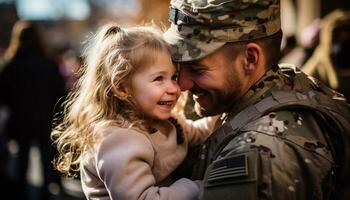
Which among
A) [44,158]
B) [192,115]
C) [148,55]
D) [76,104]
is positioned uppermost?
[148,55]

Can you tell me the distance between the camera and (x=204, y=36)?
209 cm

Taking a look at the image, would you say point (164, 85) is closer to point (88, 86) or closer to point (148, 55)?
point (148, 55)

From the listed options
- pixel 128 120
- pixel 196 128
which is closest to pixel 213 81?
Result: pixel 128 120

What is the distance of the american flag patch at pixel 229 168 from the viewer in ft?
→ 5.92

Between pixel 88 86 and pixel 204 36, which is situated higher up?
pixel 204 36

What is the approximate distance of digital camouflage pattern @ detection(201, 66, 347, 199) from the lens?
1805 millimetres

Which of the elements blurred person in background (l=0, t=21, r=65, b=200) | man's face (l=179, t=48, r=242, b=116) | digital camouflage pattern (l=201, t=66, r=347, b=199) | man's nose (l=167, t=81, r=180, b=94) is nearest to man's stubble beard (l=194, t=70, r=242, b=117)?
man's face (l=179, t=48, r=242, b=116)

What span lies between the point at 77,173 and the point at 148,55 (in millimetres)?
780

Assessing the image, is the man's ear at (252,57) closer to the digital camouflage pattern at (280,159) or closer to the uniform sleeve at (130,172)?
the digital camouflage pattern at (280,159)

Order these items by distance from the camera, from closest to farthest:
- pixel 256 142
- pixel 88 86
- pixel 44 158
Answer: pixel 256 142 → pixel 88 86 → pixel 44 158

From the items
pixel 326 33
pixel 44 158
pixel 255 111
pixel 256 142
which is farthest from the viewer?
pixel 44 158

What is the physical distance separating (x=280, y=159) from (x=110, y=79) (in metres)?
0.77

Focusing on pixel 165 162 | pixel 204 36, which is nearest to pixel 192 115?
pixel 165 162

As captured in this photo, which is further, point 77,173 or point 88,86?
point 77,173
